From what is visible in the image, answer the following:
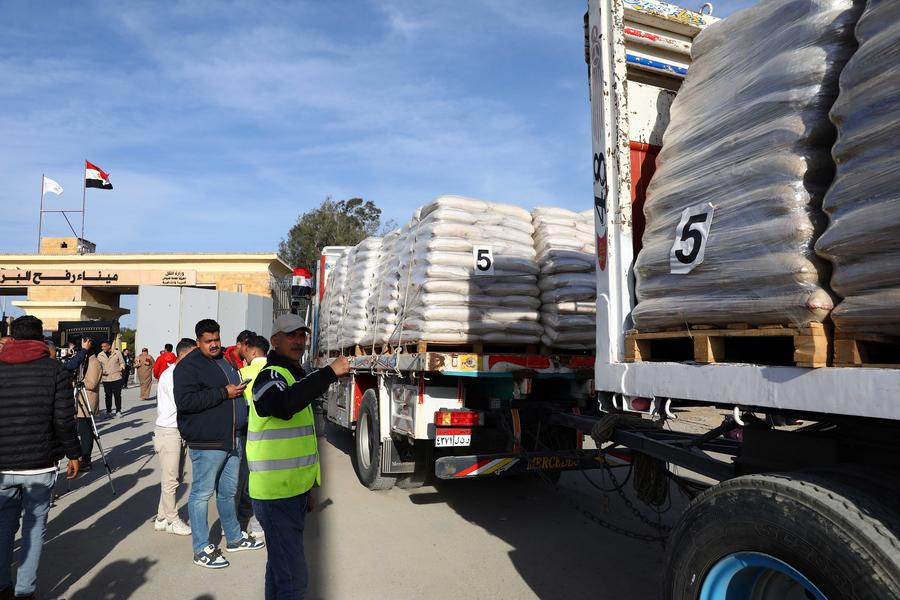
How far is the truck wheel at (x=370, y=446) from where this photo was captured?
6539 millimetres

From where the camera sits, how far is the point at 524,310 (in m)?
5.84

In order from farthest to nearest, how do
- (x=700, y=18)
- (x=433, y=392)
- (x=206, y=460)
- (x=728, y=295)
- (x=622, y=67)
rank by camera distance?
(x=433, y=392), (x=206, y=460), (x=700, y=18), (x=622, y=67), (x=728, y=295)

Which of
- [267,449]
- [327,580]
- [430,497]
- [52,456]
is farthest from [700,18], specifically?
[430,497]

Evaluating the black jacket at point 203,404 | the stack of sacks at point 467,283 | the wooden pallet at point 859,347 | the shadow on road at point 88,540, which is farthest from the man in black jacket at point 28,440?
the wooden pallet at point 859,347

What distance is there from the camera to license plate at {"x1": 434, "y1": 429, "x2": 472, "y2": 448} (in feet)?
17.8

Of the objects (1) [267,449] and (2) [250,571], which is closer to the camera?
(1) [267,449]

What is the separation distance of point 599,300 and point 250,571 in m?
3.31

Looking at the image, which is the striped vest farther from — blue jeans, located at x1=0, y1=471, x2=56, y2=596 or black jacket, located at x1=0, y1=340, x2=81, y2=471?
blue jeans, located at x1=0, y1=471, x2=56, y2=596

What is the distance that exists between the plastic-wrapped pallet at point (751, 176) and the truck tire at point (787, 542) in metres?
0.59

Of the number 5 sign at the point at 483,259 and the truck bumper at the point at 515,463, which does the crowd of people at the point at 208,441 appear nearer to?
the truck bumper at the point at 515,463

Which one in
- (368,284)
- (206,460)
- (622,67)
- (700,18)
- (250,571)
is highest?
(700,18)

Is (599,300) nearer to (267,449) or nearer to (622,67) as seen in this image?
(622,67)

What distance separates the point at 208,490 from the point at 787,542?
157 inches

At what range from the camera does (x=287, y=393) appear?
3.09 meters
